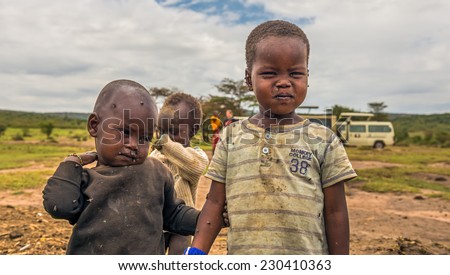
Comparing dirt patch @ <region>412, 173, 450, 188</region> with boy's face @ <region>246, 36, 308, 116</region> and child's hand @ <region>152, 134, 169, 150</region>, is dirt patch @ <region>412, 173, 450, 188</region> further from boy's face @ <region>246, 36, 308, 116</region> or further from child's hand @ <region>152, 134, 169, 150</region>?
boy's face @ <region>246, 36, 308, 116</region>

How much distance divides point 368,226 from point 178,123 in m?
3.92

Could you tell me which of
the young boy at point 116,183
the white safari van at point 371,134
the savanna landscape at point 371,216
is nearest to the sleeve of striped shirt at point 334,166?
the young boy at point 116,183

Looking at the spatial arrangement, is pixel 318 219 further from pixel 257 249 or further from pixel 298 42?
pixel 298 42

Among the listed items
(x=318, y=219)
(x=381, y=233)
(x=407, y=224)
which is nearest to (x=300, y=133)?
(x=318, y=219)

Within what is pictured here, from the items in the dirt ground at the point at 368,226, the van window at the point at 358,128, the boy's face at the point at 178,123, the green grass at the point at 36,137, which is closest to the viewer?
the boy's face at the point at 178,123

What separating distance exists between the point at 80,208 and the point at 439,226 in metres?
5.60

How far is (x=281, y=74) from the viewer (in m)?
1.88

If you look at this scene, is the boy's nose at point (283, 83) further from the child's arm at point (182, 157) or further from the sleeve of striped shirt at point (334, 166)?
the child's arm at point (182, 157)

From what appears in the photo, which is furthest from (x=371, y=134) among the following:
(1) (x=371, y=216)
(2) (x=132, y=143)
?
(2) (x=132, y=143)

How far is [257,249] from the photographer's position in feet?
6.11

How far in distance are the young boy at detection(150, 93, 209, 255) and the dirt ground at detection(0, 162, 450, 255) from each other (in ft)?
6.12

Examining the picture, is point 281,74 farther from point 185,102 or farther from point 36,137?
point 36,137

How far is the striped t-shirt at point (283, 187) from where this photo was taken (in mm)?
1839

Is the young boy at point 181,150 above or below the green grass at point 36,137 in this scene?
below
